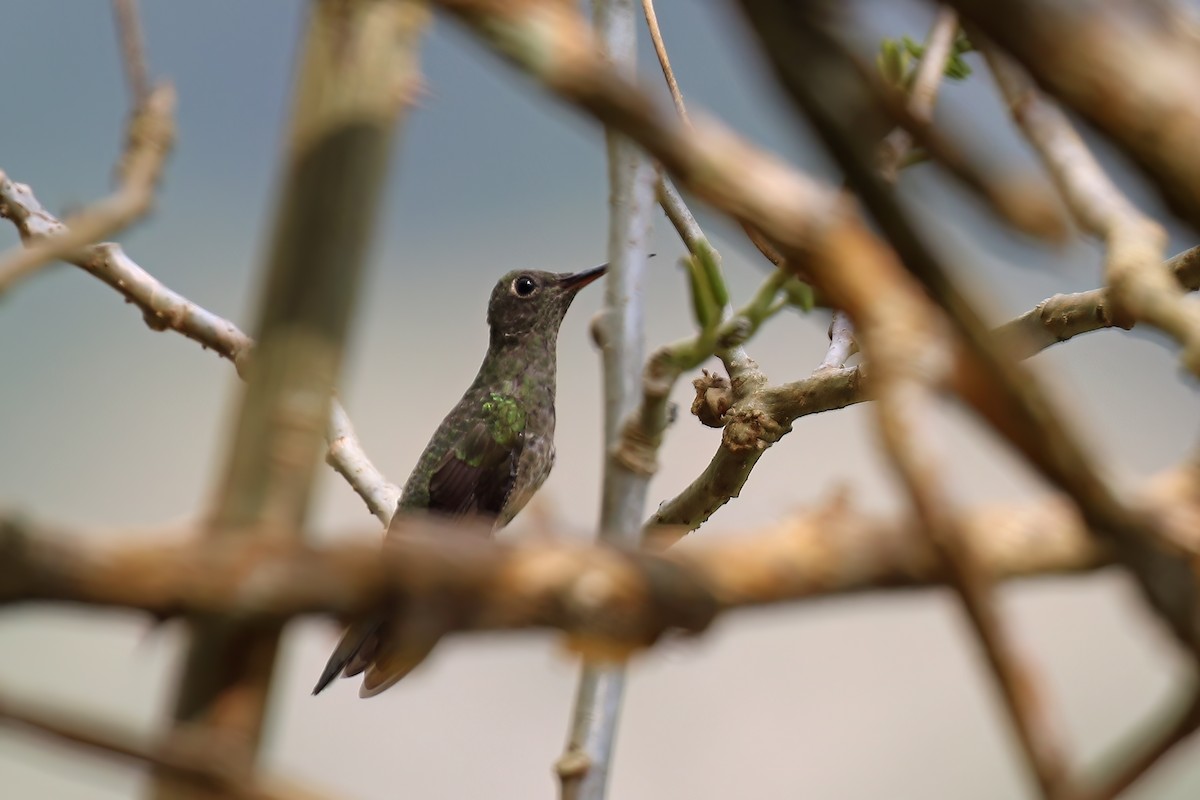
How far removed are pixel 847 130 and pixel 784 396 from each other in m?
1.81

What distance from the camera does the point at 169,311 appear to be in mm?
2650

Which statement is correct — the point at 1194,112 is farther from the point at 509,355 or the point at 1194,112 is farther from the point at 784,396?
the point at 509,355

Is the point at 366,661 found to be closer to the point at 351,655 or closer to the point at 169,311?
the point at 351,655

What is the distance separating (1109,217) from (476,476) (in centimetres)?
263

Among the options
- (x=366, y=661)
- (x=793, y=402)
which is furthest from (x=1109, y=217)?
(x=366, y=661)

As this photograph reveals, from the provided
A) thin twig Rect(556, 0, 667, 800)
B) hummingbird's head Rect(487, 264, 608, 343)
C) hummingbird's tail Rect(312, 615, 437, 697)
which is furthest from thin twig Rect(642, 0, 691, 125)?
hummingbird's head Rect(487, 264, 608, 343)

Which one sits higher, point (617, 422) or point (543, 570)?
point (617, 422)

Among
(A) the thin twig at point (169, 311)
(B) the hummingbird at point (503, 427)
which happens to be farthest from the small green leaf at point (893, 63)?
(B) the hummingbird at point (503, 427)

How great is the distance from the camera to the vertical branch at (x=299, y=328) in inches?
29.1

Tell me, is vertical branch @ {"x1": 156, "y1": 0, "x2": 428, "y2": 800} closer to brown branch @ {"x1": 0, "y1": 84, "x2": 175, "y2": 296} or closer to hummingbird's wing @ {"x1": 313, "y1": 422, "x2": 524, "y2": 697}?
brown branch @ {"x1": 0, "y1": 84, "x2": 175, "y2": 296}

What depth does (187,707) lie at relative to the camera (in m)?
0.74

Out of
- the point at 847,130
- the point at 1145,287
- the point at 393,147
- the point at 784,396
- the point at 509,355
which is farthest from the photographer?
the point at 509,355

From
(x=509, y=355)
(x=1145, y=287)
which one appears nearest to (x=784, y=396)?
(x=1145, y=287)

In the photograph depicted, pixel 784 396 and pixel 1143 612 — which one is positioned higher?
pixel 784 396
